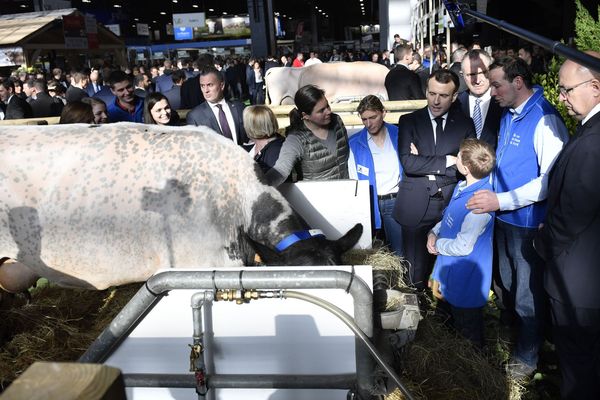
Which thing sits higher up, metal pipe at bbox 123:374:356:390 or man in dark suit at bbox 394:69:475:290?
man in dark suit at bbox 394:69:475:290

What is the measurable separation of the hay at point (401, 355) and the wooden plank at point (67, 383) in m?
2.07

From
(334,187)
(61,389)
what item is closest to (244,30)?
(334,187)

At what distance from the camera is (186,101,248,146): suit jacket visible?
5688mm

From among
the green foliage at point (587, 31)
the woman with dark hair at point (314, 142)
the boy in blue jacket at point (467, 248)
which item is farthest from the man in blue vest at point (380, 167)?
the green foliage at point (587, 31)

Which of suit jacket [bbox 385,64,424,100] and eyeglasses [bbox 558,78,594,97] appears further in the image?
suit jacket [bbox 385,64,424,100]

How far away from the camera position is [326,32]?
69.4m

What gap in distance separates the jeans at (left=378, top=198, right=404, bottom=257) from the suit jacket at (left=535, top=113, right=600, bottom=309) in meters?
1.76

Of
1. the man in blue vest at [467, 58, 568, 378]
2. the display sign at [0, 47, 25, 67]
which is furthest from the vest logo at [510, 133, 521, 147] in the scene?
the display sign at [0, 47, 25, 67]

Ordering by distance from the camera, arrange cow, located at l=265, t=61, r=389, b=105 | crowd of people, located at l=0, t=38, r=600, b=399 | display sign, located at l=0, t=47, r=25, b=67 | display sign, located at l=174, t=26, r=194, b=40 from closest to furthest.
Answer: crowd of people, located at l=0, t=38, r=600, b=399 < cow, located at l=265, t=61, r=389, b=105 < display sign, located at l=0, t=47, r=25, b=67 < display sign, located at l=174, t=26, r=194, b=40

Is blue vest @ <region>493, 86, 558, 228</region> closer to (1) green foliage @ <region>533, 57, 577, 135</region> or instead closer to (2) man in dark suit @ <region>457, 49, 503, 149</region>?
(2) man in dark suit @ <region>457, 49, 503, 149</region>

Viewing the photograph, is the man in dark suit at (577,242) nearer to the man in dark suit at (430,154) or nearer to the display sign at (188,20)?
the man in dark suit at (430,154)

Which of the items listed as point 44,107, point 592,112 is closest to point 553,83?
point 592,112

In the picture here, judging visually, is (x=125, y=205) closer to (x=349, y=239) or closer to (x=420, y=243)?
(x=349, y=239)

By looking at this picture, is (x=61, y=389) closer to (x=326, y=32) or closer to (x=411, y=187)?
(x=411, y=187)
